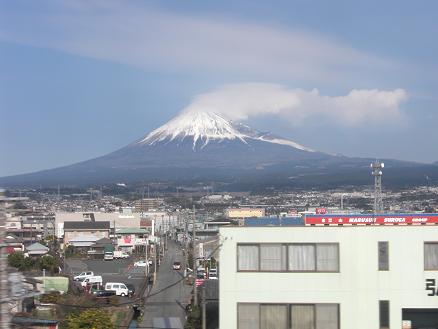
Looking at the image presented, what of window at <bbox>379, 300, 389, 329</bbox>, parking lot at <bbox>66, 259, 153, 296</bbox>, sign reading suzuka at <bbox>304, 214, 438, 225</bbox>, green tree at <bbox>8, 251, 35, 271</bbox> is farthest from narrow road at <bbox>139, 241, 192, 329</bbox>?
window at <bbox>379, 300, 389, 329</bbox>

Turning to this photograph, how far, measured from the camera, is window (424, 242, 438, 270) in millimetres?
9398

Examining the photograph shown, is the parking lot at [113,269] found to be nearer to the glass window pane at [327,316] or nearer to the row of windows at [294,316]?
the row of windows at [294,316]

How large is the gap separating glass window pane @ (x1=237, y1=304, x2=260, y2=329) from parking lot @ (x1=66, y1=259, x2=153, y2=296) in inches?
541

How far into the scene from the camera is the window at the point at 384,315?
31.0 ft

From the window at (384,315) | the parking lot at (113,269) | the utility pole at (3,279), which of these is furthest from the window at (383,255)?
the parking lot at (113,269)

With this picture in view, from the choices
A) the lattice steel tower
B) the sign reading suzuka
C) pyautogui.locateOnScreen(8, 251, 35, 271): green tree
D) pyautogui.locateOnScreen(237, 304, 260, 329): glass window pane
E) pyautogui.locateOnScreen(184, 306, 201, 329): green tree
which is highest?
the lattice steel tower

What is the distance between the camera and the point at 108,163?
193 metres

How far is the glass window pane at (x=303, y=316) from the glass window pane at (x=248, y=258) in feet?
2.18

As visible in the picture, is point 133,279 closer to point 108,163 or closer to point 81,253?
point 81,253

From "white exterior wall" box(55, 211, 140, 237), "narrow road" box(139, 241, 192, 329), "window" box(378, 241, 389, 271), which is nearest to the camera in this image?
"window" box(378, 241, 389, 271)

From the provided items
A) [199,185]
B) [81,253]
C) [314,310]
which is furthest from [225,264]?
[199,185]

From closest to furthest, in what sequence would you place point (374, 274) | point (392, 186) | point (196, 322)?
point (374, 274)
point (196, 322)
point (392, 186)

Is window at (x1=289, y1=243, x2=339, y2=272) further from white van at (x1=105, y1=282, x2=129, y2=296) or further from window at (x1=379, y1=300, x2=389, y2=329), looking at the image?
white van at (x1=105, y1=282, x2=129, y2=296)

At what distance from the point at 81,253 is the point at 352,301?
32685 mm
